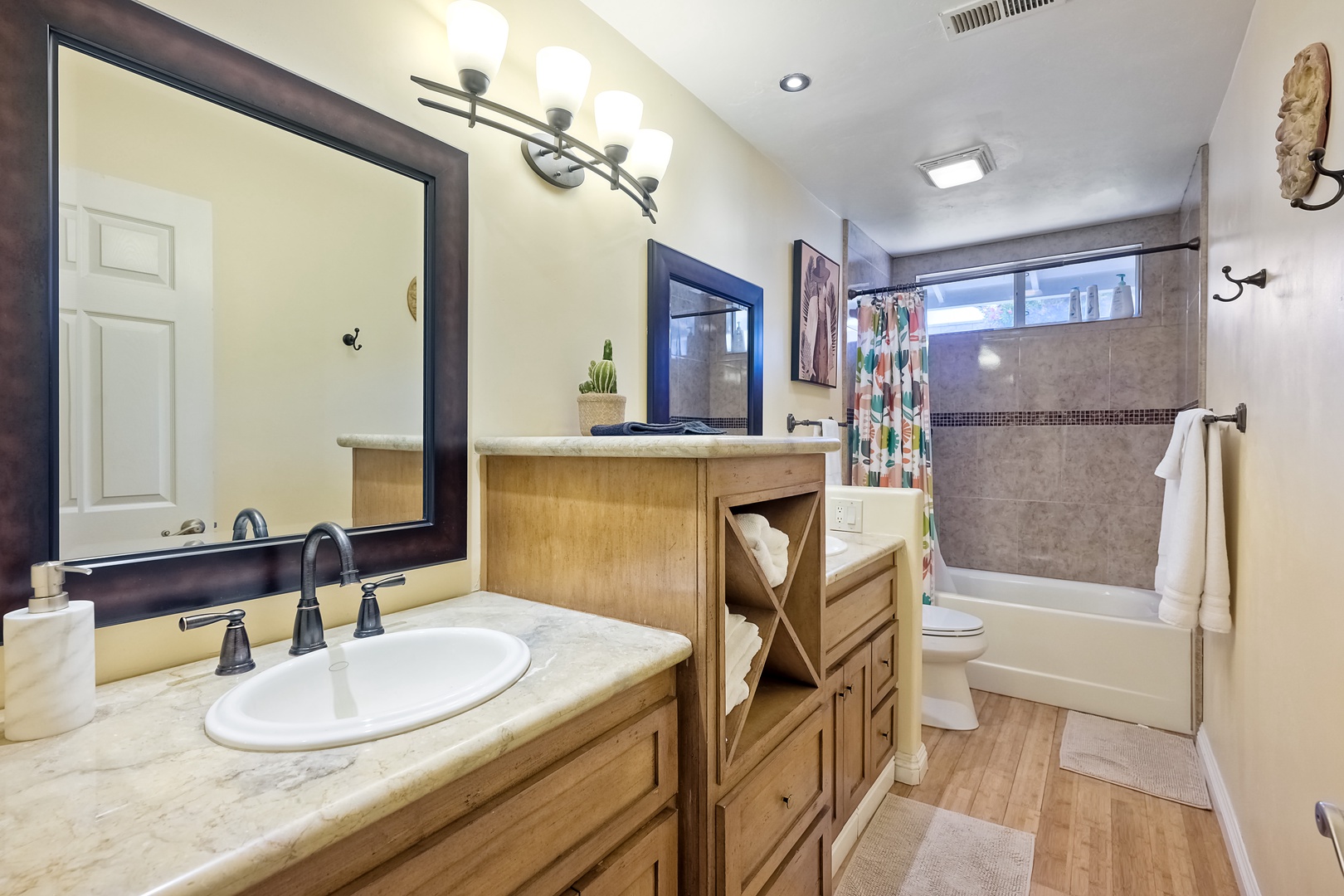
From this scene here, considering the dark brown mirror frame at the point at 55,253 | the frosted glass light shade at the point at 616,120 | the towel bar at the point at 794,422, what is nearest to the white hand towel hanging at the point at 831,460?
the towel bar at the point at 794,422

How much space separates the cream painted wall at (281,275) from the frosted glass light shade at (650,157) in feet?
2.10

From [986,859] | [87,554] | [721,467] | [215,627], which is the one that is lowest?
[986,859]

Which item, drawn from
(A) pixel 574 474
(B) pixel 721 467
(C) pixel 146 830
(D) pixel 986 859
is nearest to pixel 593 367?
(A) pixel 574 474

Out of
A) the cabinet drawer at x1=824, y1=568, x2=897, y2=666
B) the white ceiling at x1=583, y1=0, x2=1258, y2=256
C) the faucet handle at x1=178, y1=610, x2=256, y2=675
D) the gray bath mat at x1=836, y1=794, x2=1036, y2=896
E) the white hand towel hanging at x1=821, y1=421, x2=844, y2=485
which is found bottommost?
the gray bath mat at x1=836, y1=794, x2=1036, y2=896

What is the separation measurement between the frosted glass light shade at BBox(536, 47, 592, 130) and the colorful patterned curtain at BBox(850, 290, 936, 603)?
2307 mm

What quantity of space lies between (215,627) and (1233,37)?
2.95m

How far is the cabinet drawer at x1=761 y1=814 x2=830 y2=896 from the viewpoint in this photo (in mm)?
1283

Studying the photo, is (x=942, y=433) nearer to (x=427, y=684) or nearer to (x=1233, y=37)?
(x=1233, y=37)

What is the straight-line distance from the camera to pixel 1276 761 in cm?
137

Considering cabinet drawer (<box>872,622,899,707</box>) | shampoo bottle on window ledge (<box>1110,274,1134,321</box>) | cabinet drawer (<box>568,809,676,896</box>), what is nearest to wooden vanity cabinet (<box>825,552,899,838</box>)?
cabinet drawer (<box>872,622,899,707</box>)

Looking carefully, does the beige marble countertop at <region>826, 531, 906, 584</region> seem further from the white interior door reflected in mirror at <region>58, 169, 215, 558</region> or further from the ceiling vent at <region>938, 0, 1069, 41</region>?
the ceiling vent at <region>938, 0, 1069, 41</region>

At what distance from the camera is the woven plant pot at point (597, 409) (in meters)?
1.49

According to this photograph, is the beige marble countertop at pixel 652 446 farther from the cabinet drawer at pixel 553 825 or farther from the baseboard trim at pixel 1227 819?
the baseboard trim at pixel 1227 819

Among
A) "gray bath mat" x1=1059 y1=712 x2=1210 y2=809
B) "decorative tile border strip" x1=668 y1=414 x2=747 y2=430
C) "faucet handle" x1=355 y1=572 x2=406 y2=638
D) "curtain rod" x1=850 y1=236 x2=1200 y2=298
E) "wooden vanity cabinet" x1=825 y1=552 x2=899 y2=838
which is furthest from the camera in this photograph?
"curtain rod" x1=850 y1=236 x2=1200 y2=298
